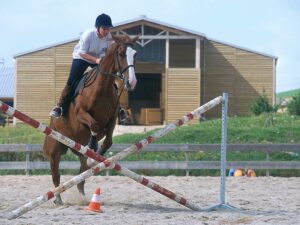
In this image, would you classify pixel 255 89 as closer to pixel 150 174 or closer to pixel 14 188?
pixel 150 174

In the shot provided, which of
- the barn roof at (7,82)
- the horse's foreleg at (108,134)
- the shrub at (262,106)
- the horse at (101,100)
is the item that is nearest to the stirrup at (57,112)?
the horse at (101,100)

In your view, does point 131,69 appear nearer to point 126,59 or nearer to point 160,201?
point 126,59

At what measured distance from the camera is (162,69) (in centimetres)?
3600

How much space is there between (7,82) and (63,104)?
46.4 m

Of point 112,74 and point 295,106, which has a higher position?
point 295,106

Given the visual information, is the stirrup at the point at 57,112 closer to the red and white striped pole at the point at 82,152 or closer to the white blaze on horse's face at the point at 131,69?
the red and white striped pole at the point at 82,152

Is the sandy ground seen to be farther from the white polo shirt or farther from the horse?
the white polo shirt

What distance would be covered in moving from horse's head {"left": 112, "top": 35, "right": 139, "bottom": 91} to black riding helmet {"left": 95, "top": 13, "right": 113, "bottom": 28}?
0.59 metres

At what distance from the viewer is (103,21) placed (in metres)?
8.97

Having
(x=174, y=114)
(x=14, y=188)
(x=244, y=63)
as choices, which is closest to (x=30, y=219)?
(x=14, y=188)

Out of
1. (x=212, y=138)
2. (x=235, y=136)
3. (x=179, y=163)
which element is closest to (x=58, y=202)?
(x=179, y=163)

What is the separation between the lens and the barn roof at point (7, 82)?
2021 inches

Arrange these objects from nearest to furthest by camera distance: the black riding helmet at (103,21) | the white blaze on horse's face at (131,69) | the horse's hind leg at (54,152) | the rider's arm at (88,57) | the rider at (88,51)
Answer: the white blaze on horse's face at (131,69) → the black riding helmet at (103,21) → the rider at (88,51) → the rider's arm at (88,57) → the horse's hind leg at (54,152)

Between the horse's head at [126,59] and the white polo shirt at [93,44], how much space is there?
0.86 m
